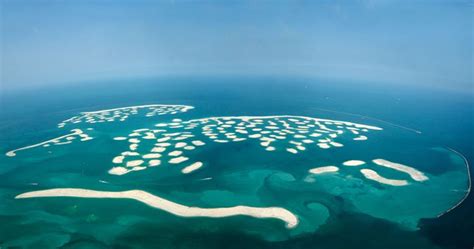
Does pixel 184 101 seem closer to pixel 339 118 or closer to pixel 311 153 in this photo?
pixel 339 118

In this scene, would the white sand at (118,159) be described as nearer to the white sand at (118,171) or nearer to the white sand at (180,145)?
the white sand at (118,171)

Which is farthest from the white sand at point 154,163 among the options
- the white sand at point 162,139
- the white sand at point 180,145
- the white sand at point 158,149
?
the white sand at point 162,139

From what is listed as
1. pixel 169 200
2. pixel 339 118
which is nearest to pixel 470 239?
pixel 169 200

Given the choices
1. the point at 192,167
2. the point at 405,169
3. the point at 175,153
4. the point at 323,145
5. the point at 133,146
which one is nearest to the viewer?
the point at 405,169

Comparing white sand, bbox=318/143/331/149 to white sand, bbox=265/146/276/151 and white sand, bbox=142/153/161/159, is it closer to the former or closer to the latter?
white sand, bbox=265/146/276/151

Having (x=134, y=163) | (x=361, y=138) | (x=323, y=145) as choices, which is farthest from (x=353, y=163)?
(x=134, y=163)

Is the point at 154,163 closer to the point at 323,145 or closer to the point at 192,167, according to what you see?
the point at 192,167

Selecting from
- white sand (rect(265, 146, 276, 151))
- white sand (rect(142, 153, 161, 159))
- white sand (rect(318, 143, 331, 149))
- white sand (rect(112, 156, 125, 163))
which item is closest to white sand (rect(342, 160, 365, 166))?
white sand (rect(318, 143, 331, 149))
